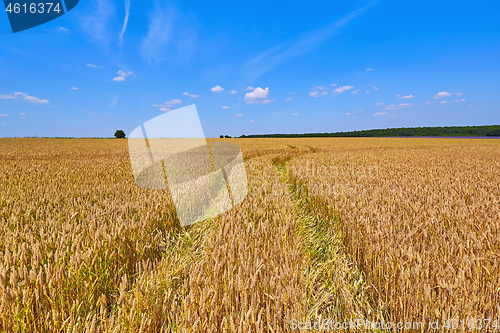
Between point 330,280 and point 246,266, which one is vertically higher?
point 246,266

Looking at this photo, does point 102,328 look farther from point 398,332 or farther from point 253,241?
point 398,332

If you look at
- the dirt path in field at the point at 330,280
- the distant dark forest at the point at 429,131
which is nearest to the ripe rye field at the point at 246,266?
the dirt path in field at the point at 330,280

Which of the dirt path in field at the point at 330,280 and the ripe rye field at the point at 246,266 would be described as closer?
the ripe rye field at the point at 246,266

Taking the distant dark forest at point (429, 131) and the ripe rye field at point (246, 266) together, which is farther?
the distant dark forest at point (429, 131)

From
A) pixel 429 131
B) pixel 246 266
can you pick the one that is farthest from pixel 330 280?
pixel 429 131

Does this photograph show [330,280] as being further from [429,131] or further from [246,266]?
[429,131]

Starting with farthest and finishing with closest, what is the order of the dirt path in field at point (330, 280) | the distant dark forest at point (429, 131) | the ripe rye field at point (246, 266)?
the distant dark forest at point (429, 131) → the dirt path in field at point (330, 280) → the ripe rye field at point (246, 266)

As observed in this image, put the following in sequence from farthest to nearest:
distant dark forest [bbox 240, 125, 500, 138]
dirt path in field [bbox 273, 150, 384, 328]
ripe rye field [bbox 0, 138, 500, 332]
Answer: distant dark forest [bbox 240, 125, 500, 138] → dirt path in field [bbox 273, 150, 384, 328] → ripe rye field [bbox 0, 138, 500, 332]

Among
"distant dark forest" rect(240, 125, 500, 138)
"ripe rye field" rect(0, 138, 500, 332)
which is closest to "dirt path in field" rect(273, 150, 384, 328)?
"ripe rye field" rect(0, 138, 500, 332)

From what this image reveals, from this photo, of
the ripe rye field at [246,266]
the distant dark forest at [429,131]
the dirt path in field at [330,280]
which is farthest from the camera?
the distant dark forest at [429,131]

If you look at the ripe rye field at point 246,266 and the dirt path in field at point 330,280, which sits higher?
the ripe rye field at point 246,266

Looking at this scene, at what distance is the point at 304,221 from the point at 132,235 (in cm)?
268

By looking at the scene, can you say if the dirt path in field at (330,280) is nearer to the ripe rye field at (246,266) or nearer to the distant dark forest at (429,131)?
the ripe rye field at (246,266)

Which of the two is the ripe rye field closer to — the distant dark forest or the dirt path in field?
the dirt path in field
